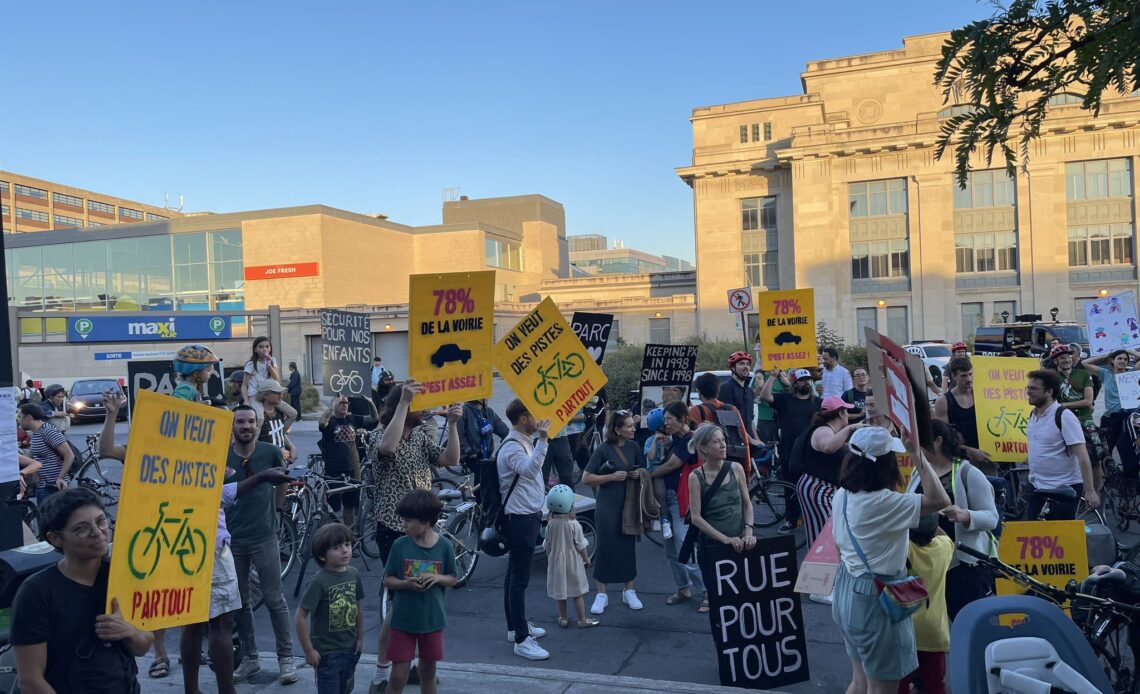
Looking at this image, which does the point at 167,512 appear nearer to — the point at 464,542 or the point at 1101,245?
the point at 464,542

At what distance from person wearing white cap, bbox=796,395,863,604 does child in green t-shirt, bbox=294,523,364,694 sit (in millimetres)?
3557

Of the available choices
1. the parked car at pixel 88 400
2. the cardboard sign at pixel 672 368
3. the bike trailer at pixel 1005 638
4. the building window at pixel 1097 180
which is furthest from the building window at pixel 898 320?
the bike trailer at pixel 1005 638

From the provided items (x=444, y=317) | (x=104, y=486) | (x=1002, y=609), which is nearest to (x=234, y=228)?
(x=104, y=486)

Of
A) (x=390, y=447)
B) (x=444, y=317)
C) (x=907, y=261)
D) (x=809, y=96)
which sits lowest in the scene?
(x=390, y=447)

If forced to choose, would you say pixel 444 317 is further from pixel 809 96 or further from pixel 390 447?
pixel 809 96

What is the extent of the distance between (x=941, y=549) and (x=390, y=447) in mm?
3633

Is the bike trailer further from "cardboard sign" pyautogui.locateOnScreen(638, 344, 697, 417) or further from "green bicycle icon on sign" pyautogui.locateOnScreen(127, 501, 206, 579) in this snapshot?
"cardboard sign" pyautogui.locateOnScreen(638, 344, 697, 417)

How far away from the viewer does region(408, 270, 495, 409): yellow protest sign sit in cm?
630

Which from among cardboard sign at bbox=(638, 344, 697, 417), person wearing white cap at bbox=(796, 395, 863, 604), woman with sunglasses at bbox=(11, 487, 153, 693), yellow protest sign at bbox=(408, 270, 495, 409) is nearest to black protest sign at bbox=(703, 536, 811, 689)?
person wearing white cap at bbox=(796, 395, 863, 604)

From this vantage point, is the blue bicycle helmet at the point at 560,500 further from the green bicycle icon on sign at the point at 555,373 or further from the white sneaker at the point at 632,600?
the white sneaker at the point at 632,600

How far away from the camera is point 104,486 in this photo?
462 inches

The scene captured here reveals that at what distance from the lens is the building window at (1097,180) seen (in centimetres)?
4816

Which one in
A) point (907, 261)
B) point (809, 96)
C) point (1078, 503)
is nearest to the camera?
point (1078, 503)

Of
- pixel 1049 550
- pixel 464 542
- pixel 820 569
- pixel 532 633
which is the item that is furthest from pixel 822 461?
pixel 464 542
